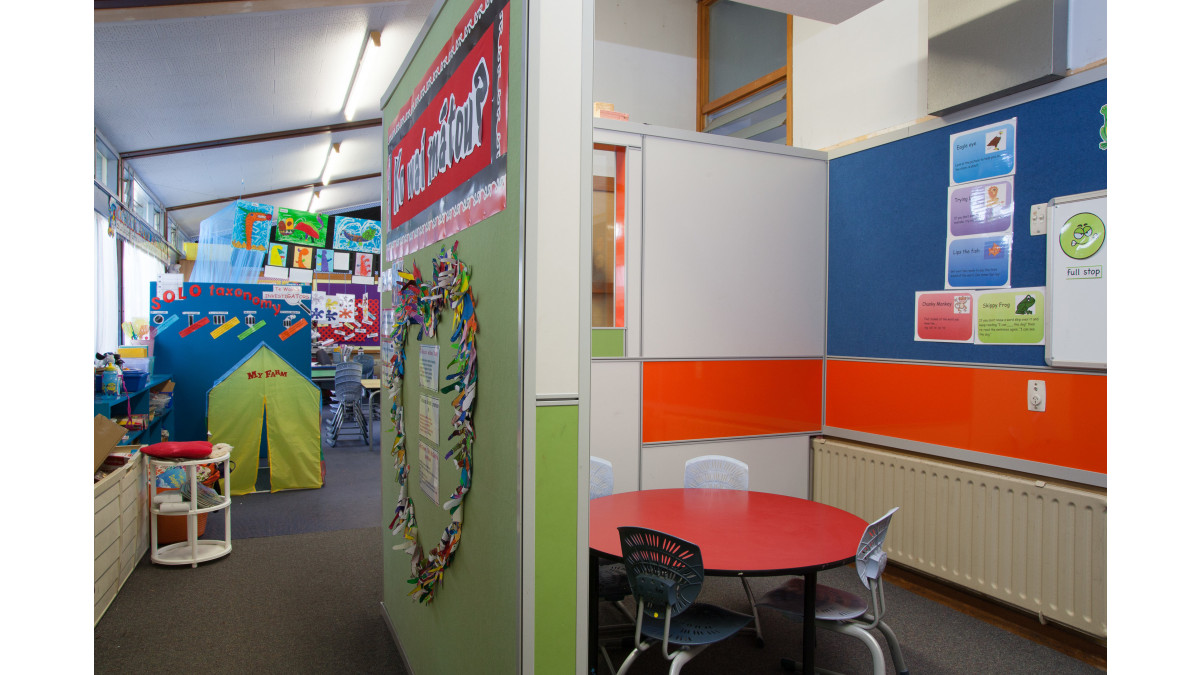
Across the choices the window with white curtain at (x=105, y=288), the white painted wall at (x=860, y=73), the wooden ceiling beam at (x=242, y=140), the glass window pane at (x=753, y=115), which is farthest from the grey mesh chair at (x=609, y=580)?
the window with white curtain at (x=105, y=288)

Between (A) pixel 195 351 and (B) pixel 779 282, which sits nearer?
(B) pixel 779 282

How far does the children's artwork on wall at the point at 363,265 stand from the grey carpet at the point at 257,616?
7046 mm

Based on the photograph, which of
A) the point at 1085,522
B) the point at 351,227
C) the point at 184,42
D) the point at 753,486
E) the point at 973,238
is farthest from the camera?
the point at 351,227

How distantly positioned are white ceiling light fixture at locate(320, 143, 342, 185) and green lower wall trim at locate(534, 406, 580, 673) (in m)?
7.65

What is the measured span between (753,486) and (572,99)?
3.10m

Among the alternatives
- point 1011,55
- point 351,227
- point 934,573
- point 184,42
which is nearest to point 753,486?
point 934,573

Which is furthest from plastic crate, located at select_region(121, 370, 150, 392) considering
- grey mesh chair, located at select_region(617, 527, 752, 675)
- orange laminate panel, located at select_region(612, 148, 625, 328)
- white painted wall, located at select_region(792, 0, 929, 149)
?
white painted wall, located at select_region(792, 0, 929, 149)

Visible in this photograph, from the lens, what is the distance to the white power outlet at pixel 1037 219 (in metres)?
3.17

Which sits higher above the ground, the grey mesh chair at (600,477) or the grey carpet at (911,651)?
the grey mesh chair at (600,477)

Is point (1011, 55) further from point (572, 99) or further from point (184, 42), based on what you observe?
point (184, 42)

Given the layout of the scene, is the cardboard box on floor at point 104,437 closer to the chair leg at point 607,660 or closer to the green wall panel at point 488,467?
the green wall panel at point 488,467

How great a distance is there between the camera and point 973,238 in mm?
3502

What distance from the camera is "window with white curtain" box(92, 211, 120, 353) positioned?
6.49 meters

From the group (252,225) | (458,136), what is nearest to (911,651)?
(458,136)
